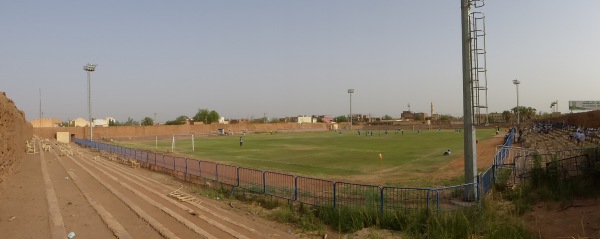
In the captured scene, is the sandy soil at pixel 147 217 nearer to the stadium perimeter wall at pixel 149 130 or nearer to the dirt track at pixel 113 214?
the dirt track at pixel 113 214

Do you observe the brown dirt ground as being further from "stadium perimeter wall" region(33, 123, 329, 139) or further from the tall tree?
the tall tree

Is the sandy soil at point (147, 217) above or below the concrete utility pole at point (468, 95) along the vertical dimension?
below

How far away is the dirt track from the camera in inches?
410

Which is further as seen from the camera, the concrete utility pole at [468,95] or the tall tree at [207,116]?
the tall tree at [207,116]

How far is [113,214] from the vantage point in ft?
40.3

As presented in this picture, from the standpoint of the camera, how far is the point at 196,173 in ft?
73.3

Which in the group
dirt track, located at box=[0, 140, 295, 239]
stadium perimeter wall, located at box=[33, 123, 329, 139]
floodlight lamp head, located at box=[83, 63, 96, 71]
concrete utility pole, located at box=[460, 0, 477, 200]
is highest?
floodlight lamp head, located at box=[83, 63, 96, 71]

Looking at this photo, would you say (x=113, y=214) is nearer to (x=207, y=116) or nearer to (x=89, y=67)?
(x=89, y=67)

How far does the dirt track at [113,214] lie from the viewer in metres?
10.4

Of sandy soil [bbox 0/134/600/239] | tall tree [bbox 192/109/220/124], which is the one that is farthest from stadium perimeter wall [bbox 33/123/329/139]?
sandy soil [bbox 0/134/600/239]

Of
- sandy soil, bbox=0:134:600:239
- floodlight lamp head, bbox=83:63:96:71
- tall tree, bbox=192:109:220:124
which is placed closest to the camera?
sandy soil, bbox=0:134:600:239

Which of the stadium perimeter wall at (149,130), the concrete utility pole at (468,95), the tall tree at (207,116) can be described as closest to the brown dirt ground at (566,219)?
the concrete utility pole at (468,95)

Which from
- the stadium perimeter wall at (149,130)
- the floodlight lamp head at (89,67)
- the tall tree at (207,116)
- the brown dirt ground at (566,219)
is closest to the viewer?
the brown dirt ground at (566,219)

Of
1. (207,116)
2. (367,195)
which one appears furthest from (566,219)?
(207,116)
